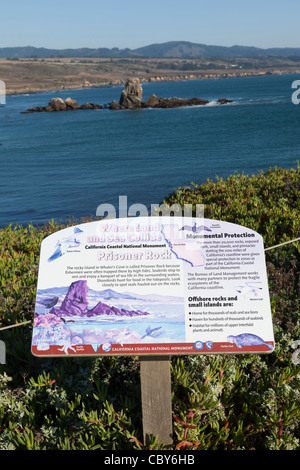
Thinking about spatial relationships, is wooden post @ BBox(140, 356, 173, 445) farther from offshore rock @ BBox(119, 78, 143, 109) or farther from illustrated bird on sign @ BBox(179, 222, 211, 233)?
offshore rock @ BBox(119, 78, 143, 109)

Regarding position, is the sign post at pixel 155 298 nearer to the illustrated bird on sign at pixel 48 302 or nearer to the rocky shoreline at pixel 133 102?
the illustrated bird on sign at pixel 48 302

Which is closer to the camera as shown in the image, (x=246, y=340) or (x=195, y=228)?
(x=246, y=340)

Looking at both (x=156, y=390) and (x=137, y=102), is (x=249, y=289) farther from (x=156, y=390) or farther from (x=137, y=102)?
(x=137, y=102)

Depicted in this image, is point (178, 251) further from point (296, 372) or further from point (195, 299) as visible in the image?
point (296, 372)

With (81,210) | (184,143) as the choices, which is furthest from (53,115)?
(81,210)

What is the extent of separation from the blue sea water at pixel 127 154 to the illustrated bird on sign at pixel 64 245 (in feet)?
48.2

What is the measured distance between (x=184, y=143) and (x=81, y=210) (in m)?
26.0

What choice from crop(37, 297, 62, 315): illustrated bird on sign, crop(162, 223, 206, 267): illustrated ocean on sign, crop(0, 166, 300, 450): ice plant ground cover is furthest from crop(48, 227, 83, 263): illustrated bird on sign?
crop(0, 166, 300, 450): ice plant ground cover

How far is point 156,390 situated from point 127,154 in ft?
119

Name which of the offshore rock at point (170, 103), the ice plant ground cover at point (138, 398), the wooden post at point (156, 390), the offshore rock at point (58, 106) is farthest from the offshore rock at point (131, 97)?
the wooden post at point (156, 390)

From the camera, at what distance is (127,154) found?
38281mm

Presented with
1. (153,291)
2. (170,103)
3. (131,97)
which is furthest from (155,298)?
(131,97)

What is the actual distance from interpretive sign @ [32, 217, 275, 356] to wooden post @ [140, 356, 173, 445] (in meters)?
0.15

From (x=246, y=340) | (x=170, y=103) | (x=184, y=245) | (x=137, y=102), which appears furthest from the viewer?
(x=137, y=102)
